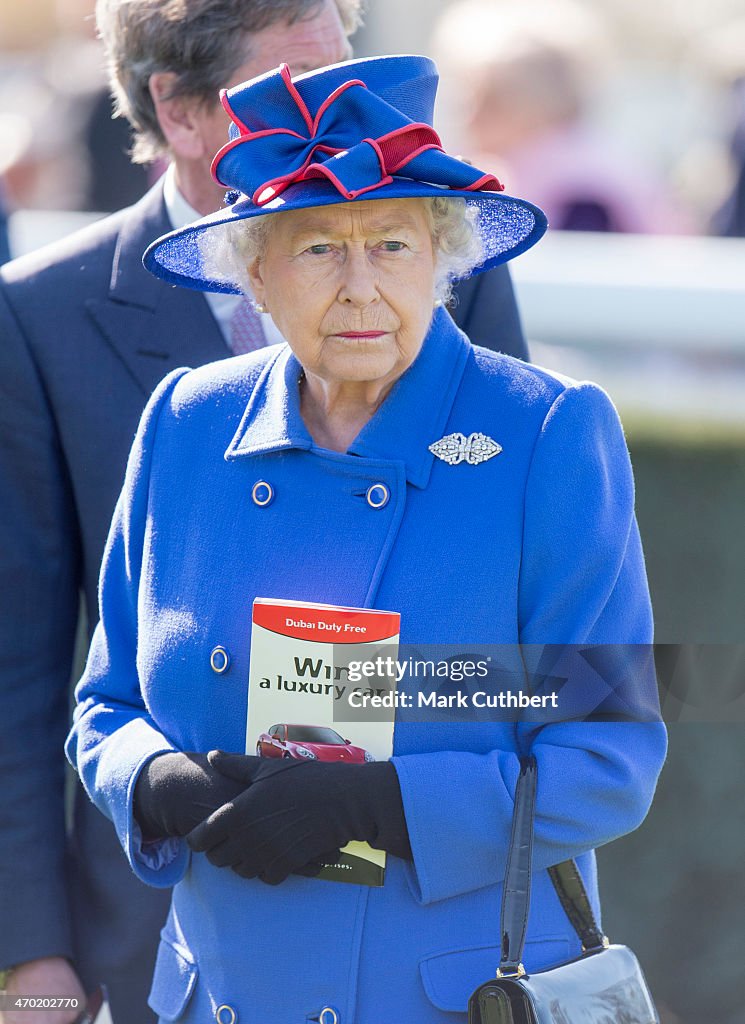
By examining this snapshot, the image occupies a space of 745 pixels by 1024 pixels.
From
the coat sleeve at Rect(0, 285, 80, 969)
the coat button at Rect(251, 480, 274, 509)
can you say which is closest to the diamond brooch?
the coat button at Rect(251, 480, 274, 509)

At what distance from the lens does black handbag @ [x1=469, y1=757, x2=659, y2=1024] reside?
1.93 meters

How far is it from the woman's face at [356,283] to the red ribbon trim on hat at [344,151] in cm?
7

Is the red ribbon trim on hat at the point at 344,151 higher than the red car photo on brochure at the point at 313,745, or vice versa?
the red ribbon trim on hat at the point at 344,151

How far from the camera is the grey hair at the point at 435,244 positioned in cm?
222

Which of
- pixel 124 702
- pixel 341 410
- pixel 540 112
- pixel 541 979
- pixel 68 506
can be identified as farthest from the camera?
pixel 540 112

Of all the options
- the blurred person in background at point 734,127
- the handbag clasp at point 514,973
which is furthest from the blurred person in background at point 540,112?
the handbag clasp at point 514,973

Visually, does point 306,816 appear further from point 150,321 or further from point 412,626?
point 150,321

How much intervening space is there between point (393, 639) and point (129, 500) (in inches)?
22.8

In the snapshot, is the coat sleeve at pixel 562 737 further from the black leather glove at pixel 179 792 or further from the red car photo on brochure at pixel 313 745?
the black leather glove at pixel 179 792

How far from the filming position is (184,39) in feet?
9.20

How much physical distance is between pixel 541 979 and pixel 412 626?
1.61 feet

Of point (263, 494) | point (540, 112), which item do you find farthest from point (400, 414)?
point (540, 112)

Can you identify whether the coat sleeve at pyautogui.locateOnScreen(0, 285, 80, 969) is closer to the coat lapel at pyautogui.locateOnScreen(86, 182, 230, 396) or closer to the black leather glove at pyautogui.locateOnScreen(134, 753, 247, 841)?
the coat lapel at pyautogui.locateOnScreen(86, 182, 230, 396)

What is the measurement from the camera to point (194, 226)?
2.24 m
